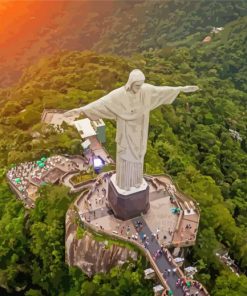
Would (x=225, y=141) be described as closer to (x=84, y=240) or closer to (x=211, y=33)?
(x=84, y=240)

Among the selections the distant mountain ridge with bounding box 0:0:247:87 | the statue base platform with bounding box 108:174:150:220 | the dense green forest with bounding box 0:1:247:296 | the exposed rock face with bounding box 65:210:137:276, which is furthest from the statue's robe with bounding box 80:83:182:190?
the distant mountain ridge with bounding box 0:0:247:87

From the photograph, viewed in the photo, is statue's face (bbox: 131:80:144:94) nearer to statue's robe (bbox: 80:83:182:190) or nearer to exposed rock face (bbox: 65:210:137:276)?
statue's robe (bbox: 80:83:182:190)

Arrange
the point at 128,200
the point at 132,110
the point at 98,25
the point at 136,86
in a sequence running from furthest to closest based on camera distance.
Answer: the point at 98,25, the point at 128,200, the point at 132,110, the point at 136,86

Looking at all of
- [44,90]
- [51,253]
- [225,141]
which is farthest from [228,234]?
[44,90]

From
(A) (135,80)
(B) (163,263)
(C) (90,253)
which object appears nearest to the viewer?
(A) (135,80)

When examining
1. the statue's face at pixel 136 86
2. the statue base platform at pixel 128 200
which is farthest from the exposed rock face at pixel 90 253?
the statue's face at pixel 136 86

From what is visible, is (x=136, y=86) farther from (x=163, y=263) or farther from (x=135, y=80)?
(x=163, y=263)

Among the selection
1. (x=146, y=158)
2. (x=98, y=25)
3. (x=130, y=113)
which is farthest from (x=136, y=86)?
(x=98, y=25)
